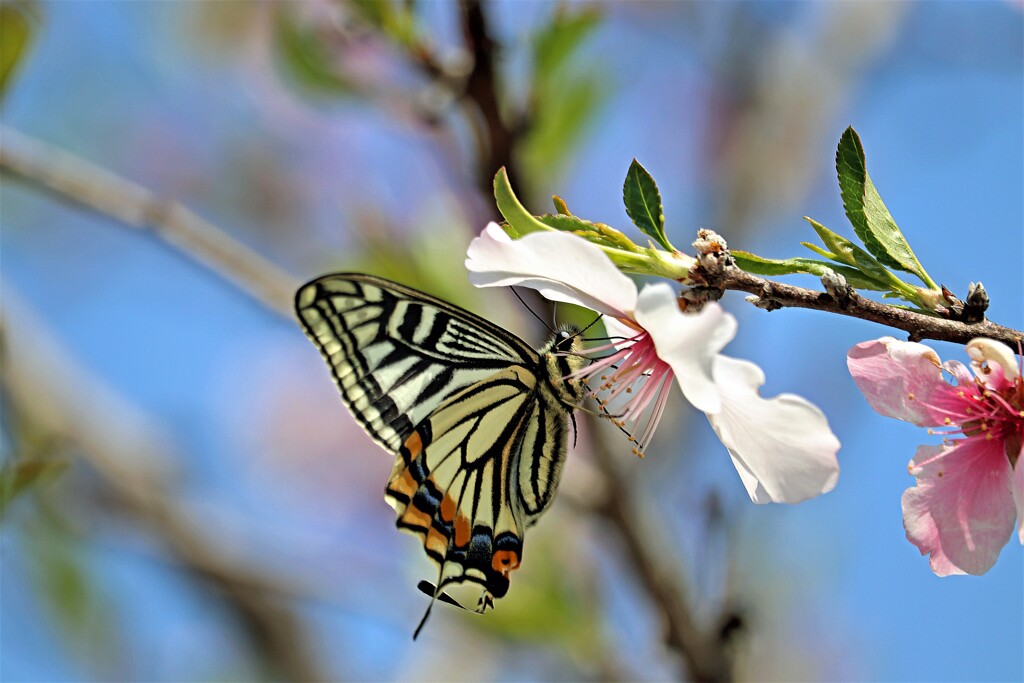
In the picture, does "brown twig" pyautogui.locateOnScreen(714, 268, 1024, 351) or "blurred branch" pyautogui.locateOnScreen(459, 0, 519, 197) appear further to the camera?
"blurred branch" pyautogui.locateOnScreen(459, 0, 519, 197)

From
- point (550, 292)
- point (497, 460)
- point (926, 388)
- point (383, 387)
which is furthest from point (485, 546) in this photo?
point (926, 388)

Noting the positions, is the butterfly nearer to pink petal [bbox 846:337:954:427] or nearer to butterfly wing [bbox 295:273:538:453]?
butterfly wing [bbox 295:273:538:453]

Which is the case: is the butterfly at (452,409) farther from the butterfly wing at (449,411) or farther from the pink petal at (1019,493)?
the pink petal at (1019,493)

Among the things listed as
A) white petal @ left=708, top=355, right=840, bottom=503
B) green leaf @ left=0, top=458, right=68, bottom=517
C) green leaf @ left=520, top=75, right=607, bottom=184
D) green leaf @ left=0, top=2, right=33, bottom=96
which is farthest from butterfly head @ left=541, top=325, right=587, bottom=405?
green leaf @ left=0, top=2, right=33, bottom=96

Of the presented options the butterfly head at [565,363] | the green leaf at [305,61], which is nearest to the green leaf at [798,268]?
the butterfly head at [565,363]

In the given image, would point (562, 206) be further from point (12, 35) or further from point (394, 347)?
point (12, 35)

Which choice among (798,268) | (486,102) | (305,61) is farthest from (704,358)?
(305,61)
